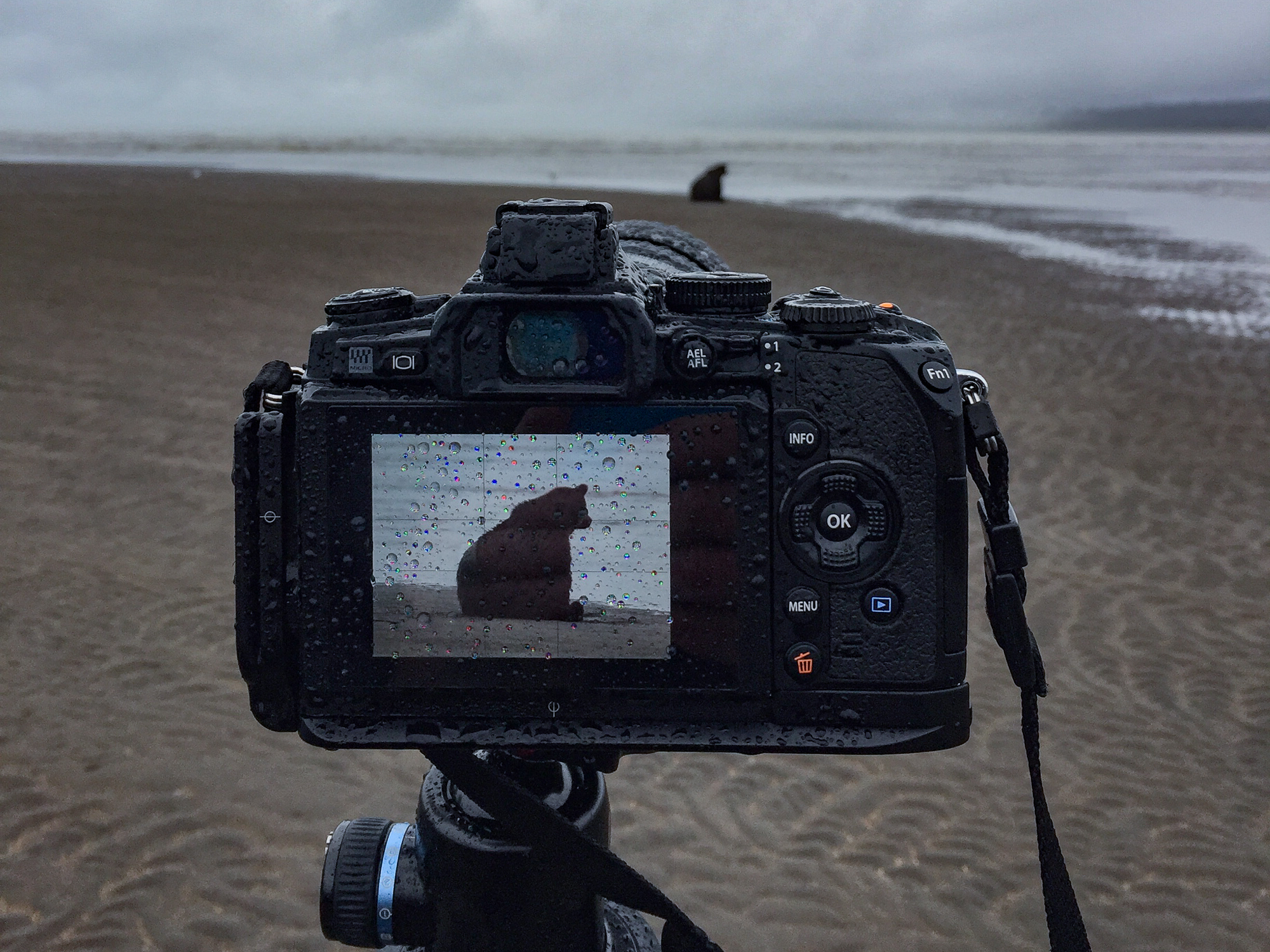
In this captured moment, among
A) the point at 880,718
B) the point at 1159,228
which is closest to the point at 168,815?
the point at 880,718

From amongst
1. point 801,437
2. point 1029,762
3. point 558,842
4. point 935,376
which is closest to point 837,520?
point 801,437

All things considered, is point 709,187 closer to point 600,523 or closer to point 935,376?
point 935,376

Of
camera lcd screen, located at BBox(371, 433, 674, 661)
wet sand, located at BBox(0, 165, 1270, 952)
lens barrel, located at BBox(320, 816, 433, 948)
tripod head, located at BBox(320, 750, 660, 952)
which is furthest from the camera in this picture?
wet sand, located at BBox(0, 165, 1270, 952)

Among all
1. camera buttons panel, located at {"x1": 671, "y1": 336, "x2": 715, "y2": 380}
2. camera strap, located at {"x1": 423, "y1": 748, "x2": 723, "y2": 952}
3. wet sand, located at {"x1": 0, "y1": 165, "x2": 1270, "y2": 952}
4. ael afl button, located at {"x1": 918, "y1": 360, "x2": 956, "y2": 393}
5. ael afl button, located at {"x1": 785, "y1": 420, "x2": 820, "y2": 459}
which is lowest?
wet sand, located at {"x1": 0, "y1": 165, "x2": 1270, "y2": 952}

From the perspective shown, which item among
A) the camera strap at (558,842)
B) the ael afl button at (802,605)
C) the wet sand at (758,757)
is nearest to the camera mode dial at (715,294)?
the ael afl button at (802,605)

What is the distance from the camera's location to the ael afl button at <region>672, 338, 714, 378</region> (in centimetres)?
160

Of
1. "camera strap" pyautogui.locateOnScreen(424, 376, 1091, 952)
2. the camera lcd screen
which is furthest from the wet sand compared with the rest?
the camera lcd screen

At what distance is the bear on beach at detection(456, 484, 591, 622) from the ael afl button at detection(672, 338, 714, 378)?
24 centimetres

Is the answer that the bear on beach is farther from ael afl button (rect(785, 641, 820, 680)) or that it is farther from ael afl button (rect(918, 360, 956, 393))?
ael afl button (rect(918, 360, 956, 393))

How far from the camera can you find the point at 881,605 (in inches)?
65.3

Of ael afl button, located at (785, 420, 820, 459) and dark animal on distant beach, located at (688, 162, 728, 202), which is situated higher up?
dark animal on distant beach, located at (688, 162, 728, 202)

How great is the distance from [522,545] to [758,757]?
3.03m

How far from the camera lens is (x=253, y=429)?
5.36 ft

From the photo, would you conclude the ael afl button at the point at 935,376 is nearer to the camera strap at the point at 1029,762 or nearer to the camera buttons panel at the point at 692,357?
the camera strap at the point at 1029,762
